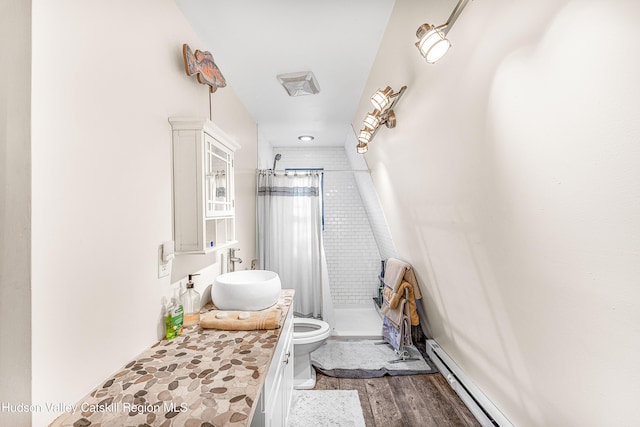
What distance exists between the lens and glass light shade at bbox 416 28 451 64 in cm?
82

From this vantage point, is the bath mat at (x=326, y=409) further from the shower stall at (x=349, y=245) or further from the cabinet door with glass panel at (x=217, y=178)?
the shower stall at (x=349, y=245)

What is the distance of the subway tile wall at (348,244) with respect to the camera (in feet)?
12.4

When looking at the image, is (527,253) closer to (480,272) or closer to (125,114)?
(480,272)

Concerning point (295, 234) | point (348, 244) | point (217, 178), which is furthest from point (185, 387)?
point (348, 244)

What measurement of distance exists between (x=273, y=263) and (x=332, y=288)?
128cm

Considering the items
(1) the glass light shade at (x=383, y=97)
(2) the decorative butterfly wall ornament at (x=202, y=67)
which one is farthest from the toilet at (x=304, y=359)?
(2) the decorative butterfly wall ornament at (x=202, y=67)

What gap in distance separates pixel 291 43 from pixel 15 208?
60.4 inches

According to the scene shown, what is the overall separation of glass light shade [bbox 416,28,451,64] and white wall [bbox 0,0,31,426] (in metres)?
1.09

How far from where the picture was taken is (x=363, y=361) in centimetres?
234

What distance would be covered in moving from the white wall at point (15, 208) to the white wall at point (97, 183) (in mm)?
18

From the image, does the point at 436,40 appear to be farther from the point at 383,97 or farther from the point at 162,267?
the point at 162,267

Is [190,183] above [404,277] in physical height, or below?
above

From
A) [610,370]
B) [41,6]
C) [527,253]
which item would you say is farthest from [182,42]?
[610,370]

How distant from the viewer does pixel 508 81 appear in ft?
2.53
